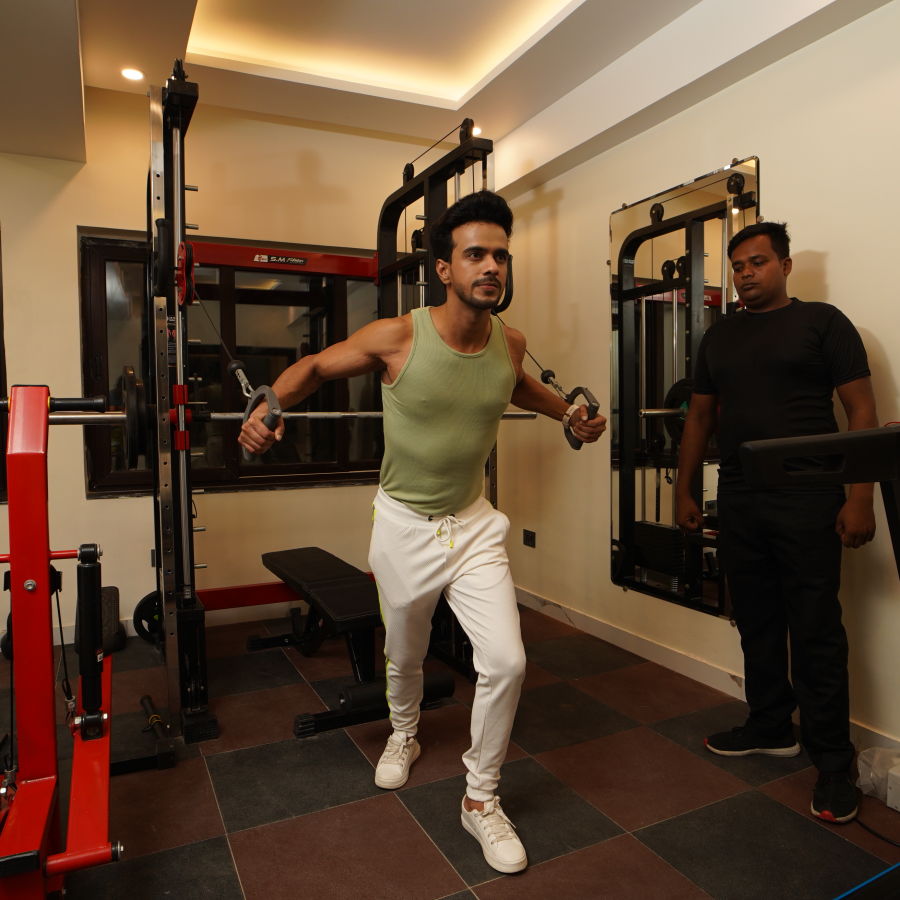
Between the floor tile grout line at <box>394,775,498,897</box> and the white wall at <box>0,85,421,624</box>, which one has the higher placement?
the white wall at <box>0,85,421,624</box>

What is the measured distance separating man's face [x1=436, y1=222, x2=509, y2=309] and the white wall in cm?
250

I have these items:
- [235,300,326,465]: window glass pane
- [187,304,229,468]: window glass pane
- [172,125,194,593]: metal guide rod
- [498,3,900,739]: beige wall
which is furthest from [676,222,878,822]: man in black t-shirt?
[187,304,229,468]: window glass pane

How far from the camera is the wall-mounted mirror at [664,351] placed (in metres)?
3.04

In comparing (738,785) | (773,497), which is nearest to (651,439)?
(773,497)

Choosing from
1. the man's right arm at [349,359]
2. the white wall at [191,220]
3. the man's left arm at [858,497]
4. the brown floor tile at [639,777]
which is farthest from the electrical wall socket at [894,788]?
the white wall at [191,220]

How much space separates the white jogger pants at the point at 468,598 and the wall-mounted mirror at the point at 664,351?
128 cm

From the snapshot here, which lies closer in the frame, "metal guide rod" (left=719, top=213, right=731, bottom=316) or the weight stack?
"metal guide rod" (left=719, top=213, right=731, bottom=316)

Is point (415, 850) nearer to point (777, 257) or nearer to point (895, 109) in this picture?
point (777, 257)

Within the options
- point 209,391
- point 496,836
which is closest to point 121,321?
point 209,391

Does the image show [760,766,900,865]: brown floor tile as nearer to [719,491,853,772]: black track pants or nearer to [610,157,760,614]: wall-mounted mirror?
[719,491,853,772]: black track pants

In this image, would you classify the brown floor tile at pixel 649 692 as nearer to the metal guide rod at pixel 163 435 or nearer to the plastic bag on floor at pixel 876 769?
the plastic bag on floor at pixel 876 769

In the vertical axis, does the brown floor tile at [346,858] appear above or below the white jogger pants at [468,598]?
below

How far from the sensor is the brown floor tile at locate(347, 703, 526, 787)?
2.46 metres

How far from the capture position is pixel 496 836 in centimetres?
196
